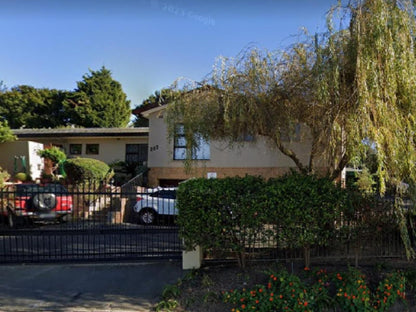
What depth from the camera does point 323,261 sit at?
510 cm

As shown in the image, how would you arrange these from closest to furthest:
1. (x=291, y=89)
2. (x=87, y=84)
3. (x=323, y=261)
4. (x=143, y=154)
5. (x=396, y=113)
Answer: (x=396, y=113) → (x=291, y=89) → (x=323, y=261) → (x=143, y=154) → (x=87, y=84)

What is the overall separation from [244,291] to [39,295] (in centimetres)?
315

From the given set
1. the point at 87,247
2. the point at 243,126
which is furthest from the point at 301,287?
the point at 87,247

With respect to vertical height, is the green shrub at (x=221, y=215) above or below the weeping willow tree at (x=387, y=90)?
below

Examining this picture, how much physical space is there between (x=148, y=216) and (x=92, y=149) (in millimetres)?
10807

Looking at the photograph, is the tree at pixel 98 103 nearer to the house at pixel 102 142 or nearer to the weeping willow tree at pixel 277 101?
the house at pixel 102 142

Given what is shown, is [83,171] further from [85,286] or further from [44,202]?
[85,286]

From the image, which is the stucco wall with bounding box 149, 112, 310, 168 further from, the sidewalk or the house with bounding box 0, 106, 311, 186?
the sidewalk

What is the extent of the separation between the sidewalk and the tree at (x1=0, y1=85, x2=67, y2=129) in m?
28.7

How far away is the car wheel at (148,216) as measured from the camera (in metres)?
8.55

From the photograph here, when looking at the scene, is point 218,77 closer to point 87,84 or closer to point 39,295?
point 39,295

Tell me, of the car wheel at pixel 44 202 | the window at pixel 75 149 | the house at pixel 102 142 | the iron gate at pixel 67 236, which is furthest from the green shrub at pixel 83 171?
the window at pixel 75 149

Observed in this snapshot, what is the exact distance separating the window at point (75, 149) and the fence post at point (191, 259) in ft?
49.1

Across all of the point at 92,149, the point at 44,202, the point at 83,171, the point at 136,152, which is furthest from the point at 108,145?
the point at 44,202
